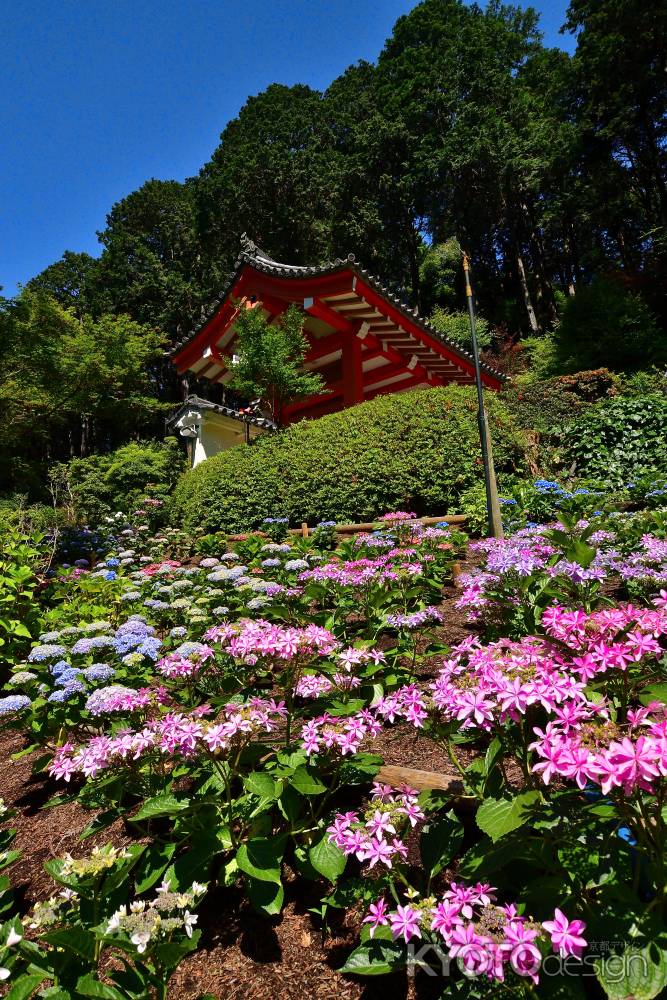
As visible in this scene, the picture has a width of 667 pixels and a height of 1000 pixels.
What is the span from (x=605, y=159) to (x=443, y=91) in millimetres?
9818

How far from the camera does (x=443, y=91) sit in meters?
25.0

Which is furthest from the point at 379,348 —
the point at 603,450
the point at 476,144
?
the point at 476,144

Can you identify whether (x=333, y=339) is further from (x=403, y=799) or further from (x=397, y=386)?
(x=403, y=799)

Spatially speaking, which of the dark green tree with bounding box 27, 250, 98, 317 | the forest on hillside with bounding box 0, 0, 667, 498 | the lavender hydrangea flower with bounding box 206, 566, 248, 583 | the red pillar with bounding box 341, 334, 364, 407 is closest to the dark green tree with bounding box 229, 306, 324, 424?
Result: the red pillar with bounding box 341, 334, 364, 407

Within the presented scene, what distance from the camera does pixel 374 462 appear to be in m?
6.23

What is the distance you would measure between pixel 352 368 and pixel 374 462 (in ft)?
13.5

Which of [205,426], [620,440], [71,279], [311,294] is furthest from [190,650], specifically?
[71,279]

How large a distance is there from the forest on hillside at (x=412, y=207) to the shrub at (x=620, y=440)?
10.1 meters

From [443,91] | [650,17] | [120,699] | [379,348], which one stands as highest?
[443,91]

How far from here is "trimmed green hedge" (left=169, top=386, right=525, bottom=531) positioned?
19.6ft

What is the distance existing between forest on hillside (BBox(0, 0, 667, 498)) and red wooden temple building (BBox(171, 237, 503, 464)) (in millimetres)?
6861

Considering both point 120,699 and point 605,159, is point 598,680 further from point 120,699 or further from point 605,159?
point 605,159

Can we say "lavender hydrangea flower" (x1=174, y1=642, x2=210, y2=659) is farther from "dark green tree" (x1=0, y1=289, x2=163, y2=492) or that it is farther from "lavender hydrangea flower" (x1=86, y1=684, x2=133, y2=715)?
"dark green tree" (x1=0, y1=289, x2=163, y2=492)

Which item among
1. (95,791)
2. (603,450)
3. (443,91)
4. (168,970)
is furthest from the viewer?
(443,91)
